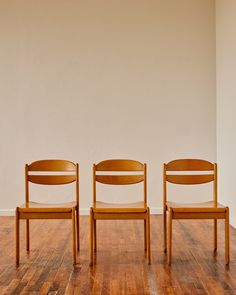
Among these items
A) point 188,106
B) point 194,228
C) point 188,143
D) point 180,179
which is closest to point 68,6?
point 188,106

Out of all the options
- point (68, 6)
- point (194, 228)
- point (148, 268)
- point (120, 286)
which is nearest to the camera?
point (120, 286)

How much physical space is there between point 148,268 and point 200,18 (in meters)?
3.61

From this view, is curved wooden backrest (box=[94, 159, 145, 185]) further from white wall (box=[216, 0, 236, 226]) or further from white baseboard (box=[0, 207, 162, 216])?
white baseboard (box=[0, 207, 162, 216])

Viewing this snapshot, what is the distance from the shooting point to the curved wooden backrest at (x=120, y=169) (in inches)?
145

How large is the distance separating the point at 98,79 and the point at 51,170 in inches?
75.2

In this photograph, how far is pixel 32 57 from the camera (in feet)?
17.1

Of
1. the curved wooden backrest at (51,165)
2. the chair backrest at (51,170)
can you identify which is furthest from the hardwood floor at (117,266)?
the curved wooden backrest at (51,165)

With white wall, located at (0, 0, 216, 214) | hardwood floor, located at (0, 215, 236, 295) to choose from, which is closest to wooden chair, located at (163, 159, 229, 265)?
hardwood floor, located at (0, 215, 236, 295)

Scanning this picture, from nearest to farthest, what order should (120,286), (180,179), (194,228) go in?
(120,286) < (180,179) < (194,228)

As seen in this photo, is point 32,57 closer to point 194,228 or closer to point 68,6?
point 68,6

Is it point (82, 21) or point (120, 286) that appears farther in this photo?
point (82, 21)

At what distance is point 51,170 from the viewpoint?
3748 mm

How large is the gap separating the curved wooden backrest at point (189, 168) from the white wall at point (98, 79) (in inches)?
60.7

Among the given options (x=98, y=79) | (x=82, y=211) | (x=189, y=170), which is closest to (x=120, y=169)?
(x=189, y=170)
